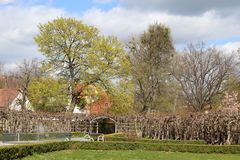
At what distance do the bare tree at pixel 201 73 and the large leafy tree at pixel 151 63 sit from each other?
9.23 feet

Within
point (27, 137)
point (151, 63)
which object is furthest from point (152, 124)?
point (151, 63)

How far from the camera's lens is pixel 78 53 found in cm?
4756

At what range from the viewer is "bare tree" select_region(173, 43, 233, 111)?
2184 inches

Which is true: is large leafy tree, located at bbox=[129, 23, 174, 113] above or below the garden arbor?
above

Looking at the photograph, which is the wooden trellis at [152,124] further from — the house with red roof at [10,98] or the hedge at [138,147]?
the house with red roof at [10,98]

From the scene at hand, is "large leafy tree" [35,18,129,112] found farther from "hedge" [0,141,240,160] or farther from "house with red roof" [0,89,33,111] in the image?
"hedge" [0,141,240,160]

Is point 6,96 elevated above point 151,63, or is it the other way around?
point 151,63

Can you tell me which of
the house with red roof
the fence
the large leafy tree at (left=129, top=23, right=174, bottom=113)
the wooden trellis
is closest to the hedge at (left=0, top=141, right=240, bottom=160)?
the fence

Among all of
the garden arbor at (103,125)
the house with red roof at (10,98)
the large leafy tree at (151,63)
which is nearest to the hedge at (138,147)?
the garden arbor at (103,125)

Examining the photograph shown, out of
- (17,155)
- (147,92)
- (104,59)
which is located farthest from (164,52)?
(17,155)

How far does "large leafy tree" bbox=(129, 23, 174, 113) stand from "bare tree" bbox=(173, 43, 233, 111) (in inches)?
111

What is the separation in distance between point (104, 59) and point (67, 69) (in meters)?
4.29

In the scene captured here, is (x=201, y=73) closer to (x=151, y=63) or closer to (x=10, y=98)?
(x=151, y=63)

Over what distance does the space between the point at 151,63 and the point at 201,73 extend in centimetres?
715
